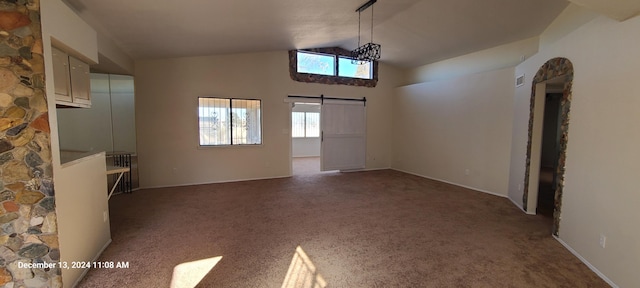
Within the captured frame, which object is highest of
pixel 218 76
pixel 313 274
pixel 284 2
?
pixel 284 2

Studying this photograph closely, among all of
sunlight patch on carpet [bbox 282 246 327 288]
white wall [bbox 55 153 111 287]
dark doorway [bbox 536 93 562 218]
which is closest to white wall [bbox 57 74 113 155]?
white wall [bbox 55 153 111 287]

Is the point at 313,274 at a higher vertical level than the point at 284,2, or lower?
lower

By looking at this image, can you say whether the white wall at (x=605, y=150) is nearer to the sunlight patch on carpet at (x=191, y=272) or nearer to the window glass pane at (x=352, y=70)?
the sunlight patch on carpet at (x=191, y=272)

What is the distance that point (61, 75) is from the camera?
7.31 ft

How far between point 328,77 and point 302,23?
97.8 inches

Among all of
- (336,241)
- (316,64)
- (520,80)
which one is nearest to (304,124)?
(316,64)

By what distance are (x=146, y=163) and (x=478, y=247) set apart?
231 inches

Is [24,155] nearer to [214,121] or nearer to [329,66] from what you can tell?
[214,121]

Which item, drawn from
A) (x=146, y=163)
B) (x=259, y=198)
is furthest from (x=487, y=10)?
(x=146, y=163)

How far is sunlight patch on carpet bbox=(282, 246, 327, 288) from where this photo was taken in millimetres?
2189

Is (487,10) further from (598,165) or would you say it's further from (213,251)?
(213,251)

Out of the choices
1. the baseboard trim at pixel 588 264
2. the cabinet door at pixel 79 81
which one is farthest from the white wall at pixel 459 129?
the cabinet door at pixel 79 81

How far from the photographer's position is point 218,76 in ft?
18.5

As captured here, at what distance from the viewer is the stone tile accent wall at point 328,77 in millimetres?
6227
